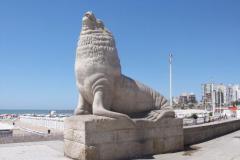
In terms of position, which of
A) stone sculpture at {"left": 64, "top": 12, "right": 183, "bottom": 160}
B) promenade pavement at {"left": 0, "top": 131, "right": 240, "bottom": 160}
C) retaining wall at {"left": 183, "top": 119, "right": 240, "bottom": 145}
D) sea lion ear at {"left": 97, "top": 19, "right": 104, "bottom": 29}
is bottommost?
promenade pavement at {"left": 0, "top": 131, "right": 240, "bottom": 160}

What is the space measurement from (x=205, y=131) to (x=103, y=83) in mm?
5675

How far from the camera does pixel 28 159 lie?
795cm

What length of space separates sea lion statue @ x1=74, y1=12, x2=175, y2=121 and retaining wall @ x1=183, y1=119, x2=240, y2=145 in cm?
186

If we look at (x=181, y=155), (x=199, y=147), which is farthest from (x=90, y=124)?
(x=199, y=147)

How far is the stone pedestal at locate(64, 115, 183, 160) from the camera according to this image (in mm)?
7516

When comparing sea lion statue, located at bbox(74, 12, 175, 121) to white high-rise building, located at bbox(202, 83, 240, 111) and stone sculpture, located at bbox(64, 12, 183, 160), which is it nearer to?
stone sculpture, located at bbox(64, 12, 183, 160)

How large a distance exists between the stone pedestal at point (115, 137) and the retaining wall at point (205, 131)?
1416 millimetres

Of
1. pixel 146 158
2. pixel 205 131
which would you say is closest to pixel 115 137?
pixel 146 158

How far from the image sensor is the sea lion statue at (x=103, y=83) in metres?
8.20

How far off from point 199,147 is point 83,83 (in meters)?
4.47

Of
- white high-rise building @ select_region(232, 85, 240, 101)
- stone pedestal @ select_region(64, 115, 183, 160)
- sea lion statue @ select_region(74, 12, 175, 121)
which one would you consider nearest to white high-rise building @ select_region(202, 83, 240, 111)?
white high-rise building @ select_region(232, 85, 240, 101)

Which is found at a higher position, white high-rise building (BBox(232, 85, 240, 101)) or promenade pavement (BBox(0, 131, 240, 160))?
white high-rise building (BBox(232, 85, 240, 101))

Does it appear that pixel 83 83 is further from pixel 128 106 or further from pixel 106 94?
pixel 128 106

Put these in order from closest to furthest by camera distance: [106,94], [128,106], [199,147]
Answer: [106,94]
[128,106]
[199,147]
